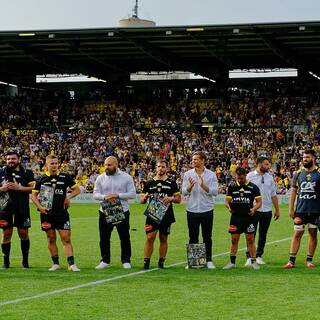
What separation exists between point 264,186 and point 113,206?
2.98 m

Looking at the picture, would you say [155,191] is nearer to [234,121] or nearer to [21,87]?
[234,121]

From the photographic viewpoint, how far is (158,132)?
49281mm

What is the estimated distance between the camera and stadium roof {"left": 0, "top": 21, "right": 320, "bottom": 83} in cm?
4200

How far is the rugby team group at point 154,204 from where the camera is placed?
12.9m

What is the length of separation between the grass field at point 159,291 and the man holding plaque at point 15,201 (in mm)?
530

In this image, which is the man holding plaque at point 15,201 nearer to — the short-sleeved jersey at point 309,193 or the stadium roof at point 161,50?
the short-sleeved jersey at point 309,193

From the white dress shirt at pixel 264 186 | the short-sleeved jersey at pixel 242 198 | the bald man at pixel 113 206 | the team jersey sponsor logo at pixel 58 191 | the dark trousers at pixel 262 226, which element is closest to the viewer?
the team jersey sponsor logo at pixel 58 191

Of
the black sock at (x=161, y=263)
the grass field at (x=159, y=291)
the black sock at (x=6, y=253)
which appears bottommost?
the grass field at (x=159, y=291)

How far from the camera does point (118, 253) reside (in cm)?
1600

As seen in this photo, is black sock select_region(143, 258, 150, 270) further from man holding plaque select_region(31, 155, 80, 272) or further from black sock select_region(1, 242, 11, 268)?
black sock select_region(1, 242, 11, 268)

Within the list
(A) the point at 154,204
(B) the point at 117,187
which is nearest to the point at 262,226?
(A) the point at 154,204

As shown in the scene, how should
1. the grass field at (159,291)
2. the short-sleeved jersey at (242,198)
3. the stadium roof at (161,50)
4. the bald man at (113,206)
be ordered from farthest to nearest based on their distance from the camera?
the stadium roof at (161,50) → the short-sleeved jersey at (242,198) → the bald man at (113,206) → the grass field at (159,291)

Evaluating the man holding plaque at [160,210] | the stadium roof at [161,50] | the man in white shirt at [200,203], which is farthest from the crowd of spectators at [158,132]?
the man holding plaque at [160,210]

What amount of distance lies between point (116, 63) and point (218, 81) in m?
6.69
